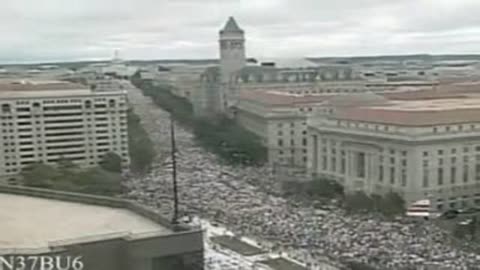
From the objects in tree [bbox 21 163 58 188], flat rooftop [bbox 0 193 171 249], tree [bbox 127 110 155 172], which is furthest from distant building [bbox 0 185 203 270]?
tree [bbox 127 110 155 172]

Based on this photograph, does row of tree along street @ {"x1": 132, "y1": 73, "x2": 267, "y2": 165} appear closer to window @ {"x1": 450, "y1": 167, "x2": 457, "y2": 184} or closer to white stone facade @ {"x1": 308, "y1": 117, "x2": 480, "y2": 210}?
white stone facade @ {"x1": 308, "y1": 117, "x2": 480, "y2": 210}

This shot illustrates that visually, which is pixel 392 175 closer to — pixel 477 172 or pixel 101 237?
pixel 477 172

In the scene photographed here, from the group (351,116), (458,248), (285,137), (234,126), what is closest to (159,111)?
(234,126)

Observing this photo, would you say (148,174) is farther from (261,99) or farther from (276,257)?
(276,257)

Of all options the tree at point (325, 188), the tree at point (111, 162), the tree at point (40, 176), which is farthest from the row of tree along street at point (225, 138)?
the tree at point (325, 188)

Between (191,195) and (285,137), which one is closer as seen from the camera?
(191,195)

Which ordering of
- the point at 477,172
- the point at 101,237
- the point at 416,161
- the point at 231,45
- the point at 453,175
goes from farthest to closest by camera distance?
1. the point at 231,45
2. the point at 477,172
3. the point at 453,175
4. the point at 416,161
5. the point at 101,237

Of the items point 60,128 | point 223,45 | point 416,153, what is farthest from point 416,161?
point 223,45
